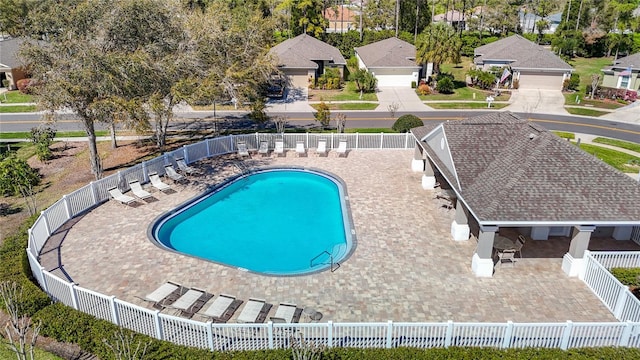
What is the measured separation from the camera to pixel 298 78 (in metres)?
53.1

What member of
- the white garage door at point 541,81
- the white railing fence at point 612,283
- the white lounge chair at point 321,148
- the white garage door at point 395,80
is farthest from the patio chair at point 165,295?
the white garage door at point 541,81

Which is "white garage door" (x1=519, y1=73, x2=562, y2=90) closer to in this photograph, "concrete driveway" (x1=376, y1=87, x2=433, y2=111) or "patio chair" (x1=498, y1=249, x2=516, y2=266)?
"concrete driveway" (x1=376, y1=87, x2=433, y2=111)

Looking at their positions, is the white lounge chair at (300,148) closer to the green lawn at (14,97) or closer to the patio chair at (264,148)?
the patio chair at (264,148)

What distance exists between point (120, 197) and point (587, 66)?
64984 mm

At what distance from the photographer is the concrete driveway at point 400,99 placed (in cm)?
4675

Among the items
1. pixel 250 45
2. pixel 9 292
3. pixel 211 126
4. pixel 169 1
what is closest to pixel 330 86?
pixel 250 45

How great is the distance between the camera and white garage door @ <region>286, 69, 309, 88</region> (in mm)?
52812

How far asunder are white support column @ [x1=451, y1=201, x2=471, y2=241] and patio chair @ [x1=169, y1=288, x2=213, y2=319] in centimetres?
1048

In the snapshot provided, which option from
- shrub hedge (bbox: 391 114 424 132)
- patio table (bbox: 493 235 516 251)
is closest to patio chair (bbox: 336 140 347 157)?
shrub hedge (bbox: 391 114 424 132)

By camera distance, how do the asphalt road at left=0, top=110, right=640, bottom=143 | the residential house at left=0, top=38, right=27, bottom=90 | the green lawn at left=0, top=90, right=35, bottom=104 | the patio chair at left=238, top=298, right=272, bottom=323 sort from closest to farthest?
1. the patio chair at left=238, top=298, right=272, bottom=323
2. the asphalt road at left=0, top=110, right=640, bottom=143
3. the green lawn at left=0, top=90, right=35, bottom=104
4. the residential house at left=0, top=38, right=27, bottom=90

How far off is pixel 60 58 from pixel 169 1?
24.5ft

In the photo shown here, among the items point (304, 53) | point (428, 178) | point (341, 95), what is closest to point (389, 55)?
point (341, 95)

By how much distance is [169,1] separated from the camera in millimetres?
26891

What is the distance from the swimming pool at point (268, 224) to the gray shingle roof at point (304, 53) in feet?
86.7
